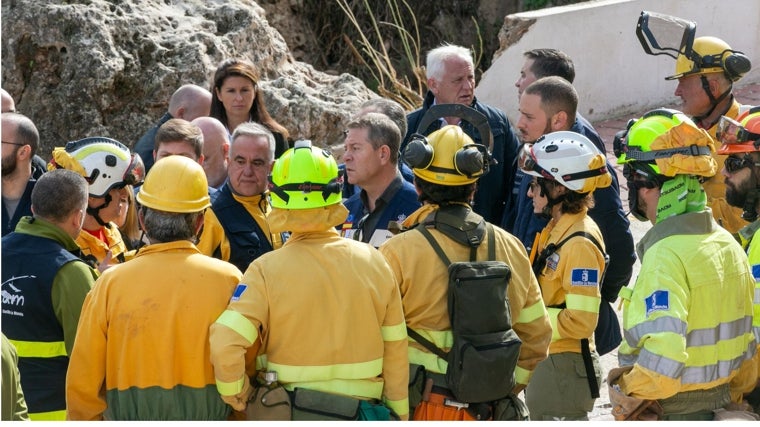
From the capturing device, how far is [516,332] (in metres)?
4.50

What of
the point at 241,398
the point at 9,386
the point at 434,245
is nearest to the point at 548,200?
the point at 434,245

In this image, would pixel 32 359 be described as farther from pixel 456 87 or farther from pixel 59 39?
pixel 59 39

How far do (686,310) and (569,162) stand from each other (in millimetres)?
1046

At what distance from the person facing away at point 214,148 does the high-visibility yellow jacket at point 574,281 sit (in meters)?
2.31

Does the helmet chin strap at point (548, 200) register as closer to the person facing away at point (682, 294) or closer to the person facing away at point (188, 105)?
the person facing away at point (682, 294)

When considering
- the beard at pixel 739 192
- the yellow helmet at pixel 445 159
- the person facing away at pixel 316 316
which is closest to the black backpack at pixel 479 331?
the person facing away at pixel 316 316

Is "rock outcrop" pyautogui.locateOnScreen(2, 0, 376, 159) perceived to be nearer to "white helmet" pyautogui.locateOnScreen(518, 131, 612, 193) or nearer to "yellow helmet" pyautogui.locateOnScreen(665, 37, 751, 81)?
"yellow helmet" pyautogui.locateOnScreen(665, 37, 751, 81)

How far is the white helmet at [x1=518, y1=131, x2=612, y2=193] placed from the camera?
15.9 feet

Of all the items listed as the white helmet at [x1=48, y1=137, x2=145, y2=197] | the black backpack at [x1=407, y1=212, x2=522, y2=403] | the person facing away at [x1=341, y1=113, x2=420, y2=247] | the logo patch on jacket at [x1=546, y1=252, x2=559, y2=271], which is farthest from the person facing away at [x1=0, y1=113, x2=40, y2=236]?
the logo patch on jacket at [x1=546, y1=252, x2=559, y2=271]

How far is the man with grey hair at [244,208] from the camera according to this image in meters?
5.37

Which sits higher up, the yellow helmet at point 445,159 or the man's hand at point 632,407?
the yellow helmet at point 445,159

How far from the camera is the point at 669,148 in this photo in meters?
4.29

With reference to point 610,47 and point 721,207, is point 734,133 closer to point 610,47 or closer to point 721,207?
point 721,207

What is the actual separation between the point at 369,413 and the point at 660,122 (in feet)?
5.84
